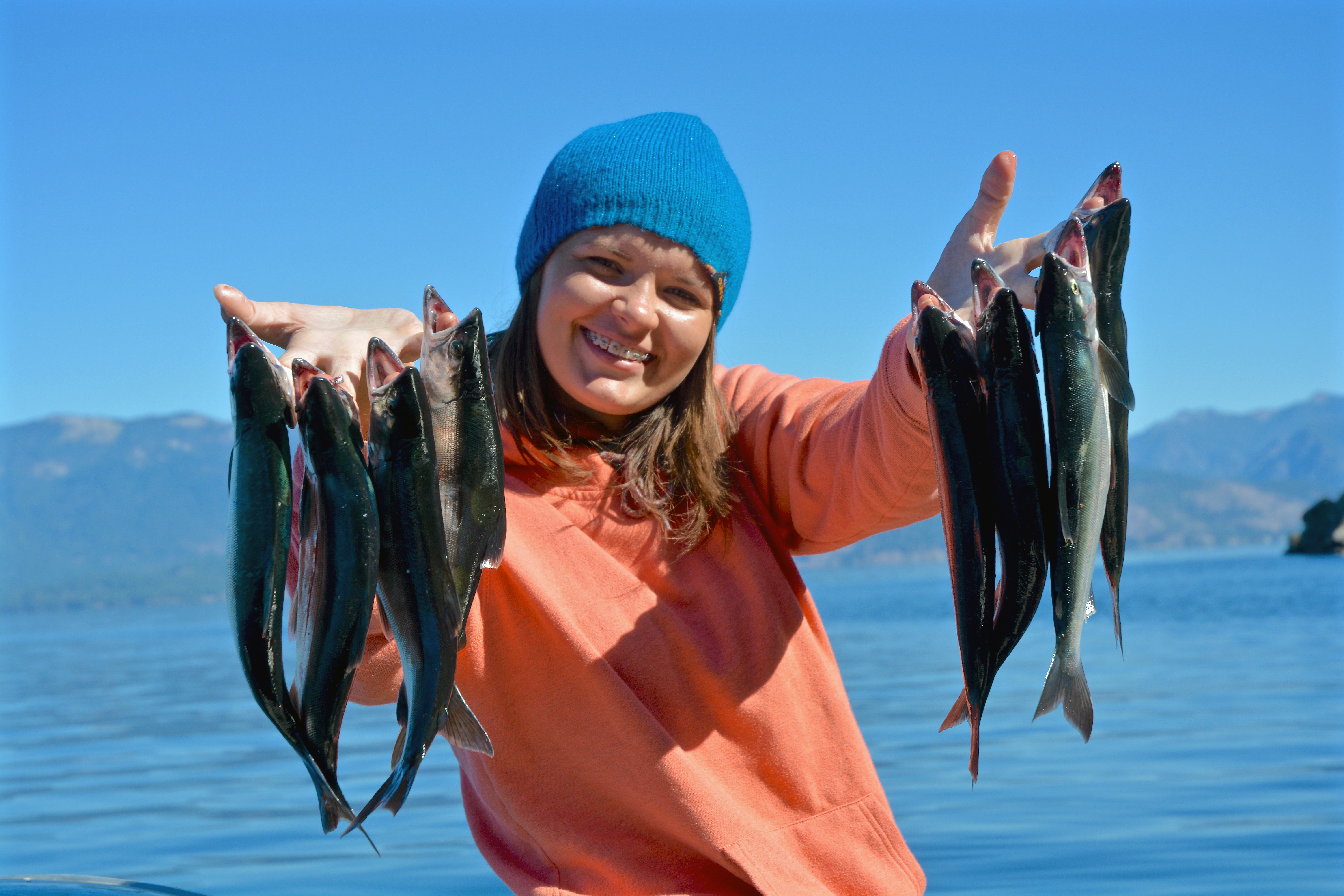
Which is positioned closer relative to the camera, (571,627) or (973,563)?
(973,563)

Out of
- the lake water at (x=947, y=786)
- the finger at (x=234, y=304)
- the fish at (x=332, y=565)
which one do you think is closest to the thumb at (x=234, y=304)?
the finger at (x=234, y=304)

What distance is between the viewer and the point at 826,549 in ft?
11.8

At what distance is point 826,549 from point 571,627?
2.66ft

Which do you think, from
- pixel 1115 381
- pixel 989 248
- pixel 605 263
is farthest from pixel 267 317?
pixel 1115 381

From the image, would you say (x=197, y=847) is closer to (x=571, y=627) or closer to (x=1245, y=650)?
(x=571, y=627)

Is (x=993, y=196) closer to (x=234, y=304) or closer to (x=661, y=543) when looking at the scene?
(x=661, y=543)

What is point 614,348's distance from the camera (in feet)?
11.5

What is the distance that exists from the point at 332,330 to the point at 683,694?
1.40 metres

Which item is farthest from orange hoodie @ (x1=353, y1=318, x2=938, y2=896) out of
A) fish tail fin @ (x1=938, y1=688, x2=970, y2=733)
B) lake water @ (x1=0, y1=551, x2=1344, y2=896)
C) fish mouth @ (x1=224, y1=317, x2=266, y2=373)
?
lake water @ (x1=0, y1=551, x2=1344, y2=896)

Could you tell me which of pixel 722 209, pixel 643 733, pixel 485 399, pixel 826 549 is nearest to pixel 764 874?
pixel 643 733

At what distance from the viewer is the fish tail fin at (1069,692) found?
109 inches

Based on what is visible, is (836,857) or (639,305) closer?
(836,857)

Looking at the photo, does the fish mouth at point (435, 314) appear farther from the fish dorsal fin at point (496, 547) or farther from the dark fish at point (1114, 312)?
the dark fish at point (1114, 312)

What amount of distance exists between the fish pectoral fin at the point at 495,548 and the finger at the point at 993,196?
1.43 m
